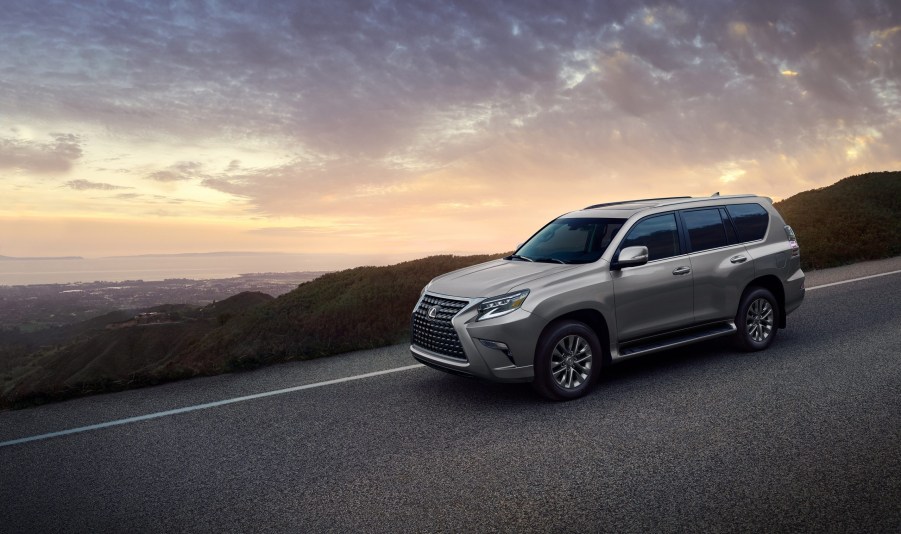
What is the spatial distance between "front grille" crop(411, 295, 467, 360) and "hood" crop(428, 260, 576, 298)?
119 mm

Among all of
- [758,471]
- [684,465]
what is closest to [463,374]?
[684,465]

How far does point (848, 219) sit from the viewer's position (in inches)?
897

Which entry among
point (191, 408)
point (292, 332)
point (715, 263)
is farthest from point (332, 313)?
point (715, 263)

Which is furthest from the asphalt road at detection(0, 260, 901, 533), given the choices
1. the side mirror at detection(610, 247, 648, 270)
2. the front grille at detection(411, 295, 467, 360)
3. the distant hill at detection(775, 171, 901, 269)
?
the distant hill at detection(775, 171, 901, 269)

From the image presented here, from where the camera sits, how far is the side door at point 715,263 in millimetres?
7441

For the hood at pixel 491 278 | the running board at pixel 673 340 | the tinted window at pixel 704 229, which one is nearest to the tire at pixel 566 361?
the running board at pixel 673 340

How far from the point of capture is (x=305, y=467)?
504 centimetres

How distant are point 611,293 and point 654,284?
66cm

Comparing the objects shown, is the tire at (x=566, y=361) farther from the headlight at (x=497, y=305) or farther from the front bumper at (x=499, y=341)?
the headlight at (x=497, y=305)

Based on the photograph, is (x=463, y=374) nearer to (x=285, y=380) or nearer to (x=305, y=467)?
(x=305, y=467)

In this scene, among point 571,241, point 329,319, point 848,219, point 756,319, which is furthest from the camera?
point 848,219

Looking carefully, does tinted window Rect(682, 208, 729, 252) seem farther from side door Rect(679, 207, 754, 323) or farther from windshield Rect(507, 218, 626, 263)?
windshield Rect(507, 218, 626, 263)

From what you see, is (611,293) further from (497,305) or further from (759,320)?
(759,320)

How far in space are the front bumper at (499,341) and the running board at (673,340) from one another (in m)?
1.21
